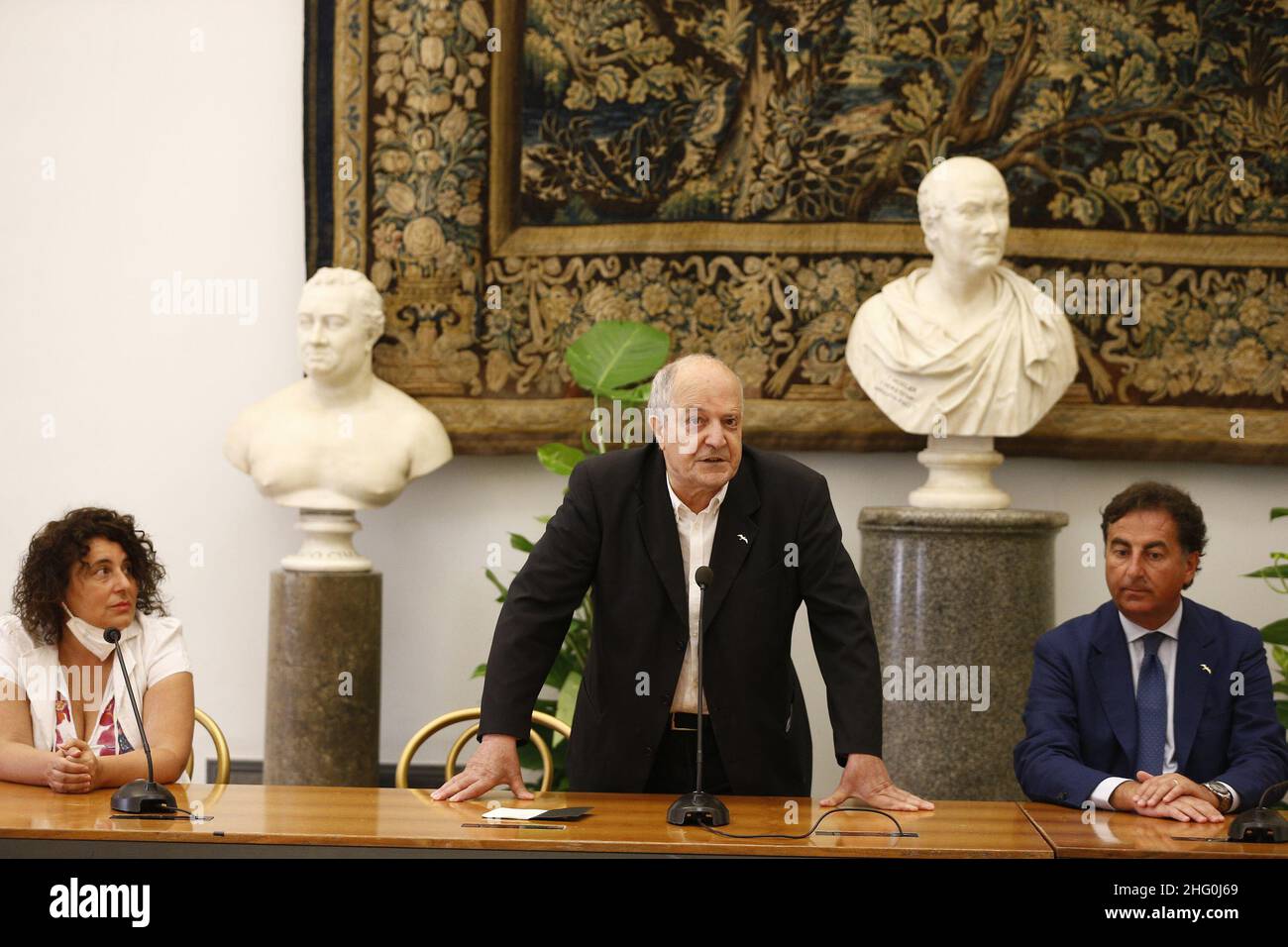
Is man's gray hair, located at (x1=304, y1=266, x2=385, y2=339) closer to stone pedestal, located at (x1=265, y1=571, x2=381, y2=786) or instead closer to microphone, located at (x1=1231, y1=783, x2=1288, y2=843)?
stone pedestal, located at (x1=265, y1=571, x2=381, y2=786)

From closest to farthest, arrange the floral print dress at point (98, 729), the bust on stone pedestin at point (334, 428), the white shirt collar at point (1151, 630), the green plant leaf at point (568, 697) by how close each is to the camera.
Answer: the floral print dress at point (98, 729) → the white shirt collar at point (1151, 630) → the green plant leaf at point (568, 697) → the bust on stone pedestin at point (334, 428)

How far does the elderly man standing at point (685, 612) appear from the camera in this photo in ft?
10.00

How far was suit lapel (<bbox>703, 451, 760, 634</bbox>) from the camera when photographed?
3123 mm

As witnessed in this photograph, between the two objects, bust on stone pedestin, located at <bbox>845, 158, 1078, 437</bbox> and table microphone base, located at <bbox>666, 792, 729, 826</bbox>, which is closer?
table microphone base, located at <bbox>666, 792, 729, 826</bbox>

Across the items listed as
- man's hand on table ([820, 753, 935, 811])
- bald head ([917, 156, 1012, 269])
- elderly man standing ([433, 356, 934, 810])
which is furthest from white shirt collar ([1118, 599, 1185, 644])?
bald head ([917, 156, 1012, 269])

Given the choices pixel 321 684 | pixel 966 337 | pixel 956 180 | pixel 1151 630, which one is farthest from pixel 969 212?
pixel 321 684

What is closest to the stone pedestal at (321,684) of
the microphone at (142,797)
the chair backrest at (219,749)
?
the chair backrest at (219,749)

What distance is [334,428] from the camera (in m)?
5.02

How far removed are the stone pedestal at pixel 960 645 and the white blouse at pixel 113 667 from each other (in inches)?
86.1

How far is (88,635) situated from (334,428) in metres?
1.90

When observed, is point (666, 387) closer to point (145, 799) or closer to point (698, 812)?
point (698, 812)

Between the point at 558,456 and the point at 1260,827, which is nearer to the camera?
the point at 1260,827

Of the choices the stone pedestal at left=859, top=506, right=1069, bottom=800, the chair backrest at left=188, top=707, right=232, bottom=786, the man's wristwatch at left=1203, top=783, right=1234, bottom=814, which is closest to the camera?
the man's wristwatch at left=1203, top=783, right=1234, bottom=814

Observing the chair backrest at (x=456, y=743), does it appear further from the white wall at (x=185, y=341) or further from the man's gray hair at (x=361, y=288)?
the white wall at (x=185, y=341)
